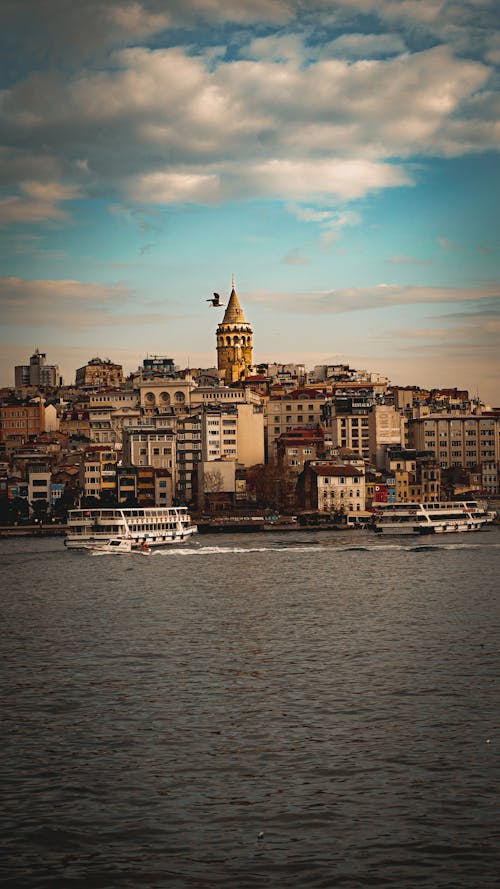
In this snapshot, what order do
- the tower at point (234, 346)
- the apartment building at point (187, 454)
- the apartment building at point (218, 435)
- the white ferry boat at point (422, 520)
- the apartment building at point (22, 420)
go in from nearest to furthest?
the white ferry boat at point (422, 520)
the apartment building at point (187, 454)
the apartment building at point (218, 435)
the apartment building at point (22, 420)
the tower at point (234, 346)

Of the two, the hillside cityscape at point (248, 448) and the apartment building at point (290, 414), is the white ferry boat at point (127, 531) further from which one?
the apartment building at point (290, 414)

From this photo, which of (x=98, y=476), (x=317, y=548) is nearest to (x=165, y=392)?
(x=98, y=476)

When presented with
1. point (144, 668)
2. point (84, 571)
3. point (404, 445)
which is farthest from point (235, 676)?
point (404, 445)

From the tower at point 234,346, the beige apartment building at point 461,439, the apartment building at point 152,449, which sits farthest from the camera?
the tower at point 234,346

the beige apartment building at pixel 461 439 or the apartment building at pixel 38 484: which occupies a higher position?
the beige apartment building at pixel 461 439

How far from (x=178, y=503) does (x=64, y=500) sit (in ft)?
30.5

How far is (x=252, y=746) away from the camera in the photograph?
1603 cm

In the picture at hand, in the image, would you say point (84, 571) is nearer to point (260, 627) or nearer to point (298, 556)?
point (298, 556)

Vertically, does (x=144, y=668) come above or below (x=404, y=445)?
below

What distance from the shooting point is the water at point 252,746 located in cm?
1195

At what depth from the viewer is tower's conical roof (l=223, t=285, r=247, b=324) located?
14800cm

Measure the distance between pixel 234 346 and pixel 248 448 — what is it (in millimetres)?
46548

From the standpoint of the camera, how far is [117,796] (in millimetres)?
13953

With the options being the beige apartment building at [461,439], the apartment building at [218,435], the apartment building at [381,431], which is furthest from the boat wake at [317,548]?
the beige apartment building at [461,439]
